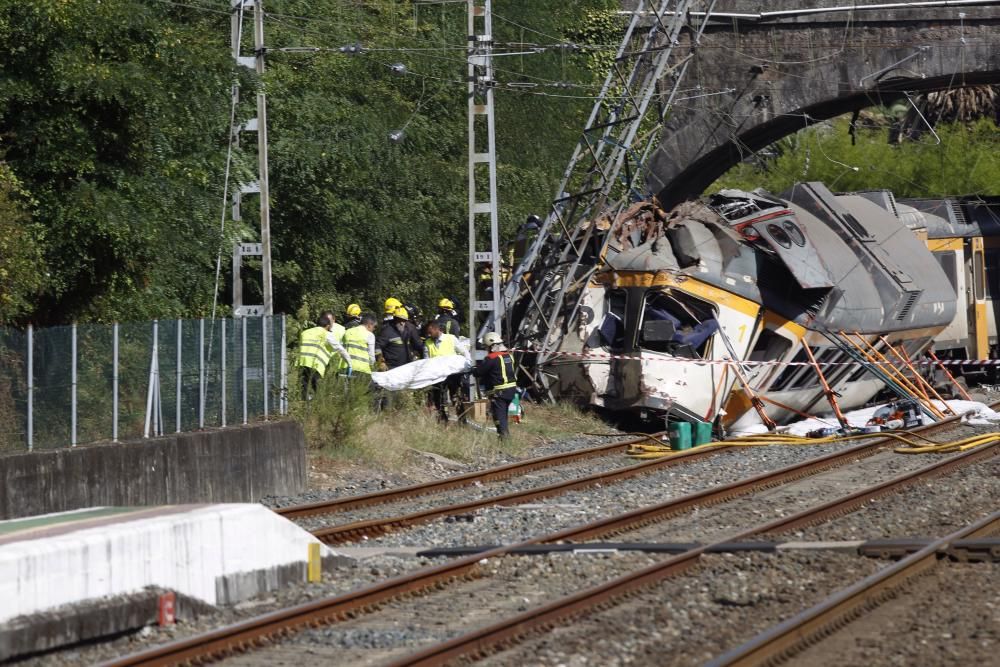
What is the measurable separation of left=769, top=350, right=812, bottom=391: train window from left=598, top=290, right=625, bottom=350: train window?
8.53 feet

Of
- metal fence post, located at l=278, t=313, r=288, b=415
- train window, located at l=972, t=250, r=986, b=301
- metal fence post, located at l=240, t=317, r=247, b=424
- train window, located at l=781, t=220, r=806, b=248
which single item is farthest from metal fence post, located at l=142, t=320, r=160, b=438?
train window, located at l=972, t=250, r=986, b=301

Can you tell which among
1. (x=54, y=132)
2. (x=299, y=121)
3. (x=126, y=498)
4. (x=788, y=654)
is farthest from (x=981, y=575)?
(x=299, y=121)

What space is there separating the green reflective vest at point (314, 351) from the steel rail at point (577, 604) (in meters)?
9.01

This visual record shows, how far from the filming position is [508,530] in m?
14.2

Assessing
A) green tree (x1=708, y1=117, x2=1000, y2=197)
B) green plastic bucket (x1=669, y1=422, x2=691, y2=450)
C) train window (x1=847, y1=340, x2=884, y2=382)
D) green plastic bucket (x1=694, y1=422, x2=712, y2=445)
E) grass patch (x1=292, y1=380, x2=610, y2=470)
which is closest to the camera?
grass patch (x1=292, y1=380, x2=610, y2=470)

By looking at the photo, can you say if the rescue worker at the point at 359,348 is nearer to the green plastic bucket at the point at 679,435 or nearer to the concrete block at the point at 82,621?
the green plastic bucket at the point at 679,435

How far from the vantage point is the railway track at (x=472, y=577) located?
8.89 meters

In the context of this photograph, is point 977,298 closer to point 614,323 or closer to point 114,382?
point 614,323

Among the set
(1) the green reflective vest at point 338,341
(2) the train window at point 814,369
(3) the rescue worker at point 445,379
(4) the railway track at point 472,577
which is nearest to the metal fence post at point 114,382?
(4) the railway track at point 472,577

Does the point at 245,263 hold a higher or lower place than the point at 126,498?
higher

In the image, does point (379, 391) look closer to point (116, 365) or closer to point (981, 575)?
point (116, 365)

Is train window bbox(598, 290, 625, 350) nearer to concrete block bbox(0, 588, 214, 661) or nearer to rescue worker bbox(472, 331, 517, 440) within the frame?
Result: rescue worker bbox(472, 331, 517, 440)

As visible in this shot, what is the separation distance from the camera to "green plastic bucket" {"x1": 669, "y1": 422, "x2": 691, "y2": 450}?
2198 cm

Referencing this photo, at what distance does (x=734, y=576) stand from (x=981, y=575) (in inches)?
69.2
